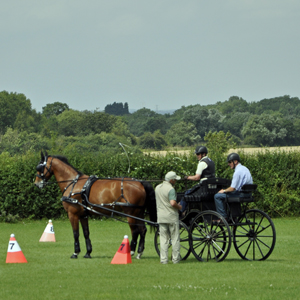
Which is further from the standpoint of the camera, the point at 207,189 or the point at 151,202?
the point at 151,202

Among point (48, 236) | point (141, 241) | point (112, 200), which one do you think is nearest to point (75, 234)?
point (112, 200)

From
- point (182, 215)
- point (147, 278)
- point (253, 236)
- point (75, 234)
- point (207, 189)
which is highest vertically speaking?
point (207, 189)

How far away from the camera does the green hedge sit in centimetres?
1950

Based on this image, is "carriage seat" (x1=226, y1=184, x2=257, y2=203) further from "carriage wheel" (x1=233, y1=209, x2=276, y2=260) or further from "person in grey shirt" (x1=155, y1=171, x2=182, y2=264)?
"person in grey shirt" (x1=155, y1=171, x2=182, y2=264)

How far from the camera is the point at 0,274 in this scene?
8.61 meters

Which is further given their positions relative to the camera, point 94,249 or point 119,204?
point 94,249

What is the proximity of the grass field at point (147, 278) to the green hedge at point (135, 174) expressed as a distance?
7.68 meters

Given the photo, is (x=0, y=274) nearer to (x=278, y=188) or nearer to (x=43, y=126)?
(x=278, y=188)

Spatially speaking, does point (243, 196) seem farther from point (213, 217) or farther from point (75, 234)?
point (75, 234)

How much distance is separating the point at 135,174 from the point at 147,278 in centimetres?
1193

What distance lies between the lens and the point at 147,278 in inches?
316

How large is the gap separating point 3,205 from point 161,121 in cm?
12211

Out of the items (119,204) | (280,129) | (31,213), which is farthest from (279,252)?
(280,129)

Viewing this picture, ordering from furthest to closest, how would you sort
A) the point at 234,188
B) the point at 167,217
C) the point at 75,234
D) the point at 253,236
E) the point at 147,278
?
the point at 75,234 → the point at 253,236 → the point at 234,188 → the point at 167,217 → the point at 147,278
